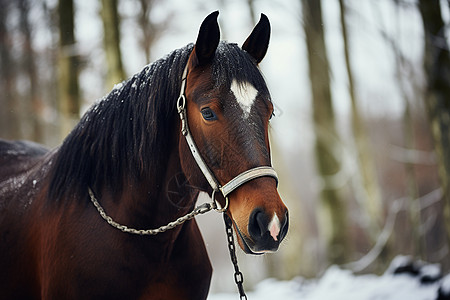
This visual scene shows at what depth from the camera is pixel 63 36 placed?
348 inches

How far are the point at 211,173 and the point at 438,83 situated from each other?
463 centimetres

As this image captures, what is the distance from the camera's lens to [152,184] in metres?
2.44

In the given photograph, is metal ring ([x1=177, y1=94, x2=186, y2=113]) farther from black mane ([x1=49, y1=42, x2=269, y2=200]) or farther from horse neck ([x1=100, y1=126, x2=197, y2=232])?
horse neck ([x1=100, y1=126, x2=197, y2=232])

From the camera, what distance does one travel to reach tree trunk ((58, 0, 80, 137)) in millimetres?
8523

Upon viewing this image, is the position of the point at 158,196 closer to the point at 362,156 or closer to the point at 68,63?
the point at 68,63

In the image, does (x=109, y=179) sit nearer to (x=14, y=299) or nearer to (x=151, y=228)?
(x=151, y=228)

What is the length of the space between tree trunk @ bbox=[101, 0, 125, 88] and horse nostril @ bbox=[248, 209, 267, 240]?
5902 millimetres

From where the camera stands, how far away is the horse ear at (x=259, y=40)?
254cm

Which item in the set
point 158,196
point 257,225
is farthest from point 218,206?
point 158,196

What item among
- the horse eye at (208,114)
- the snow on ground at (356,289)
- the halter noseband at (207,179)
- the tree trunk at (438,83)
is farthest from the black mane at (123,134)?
the tree trunk at (438,83)

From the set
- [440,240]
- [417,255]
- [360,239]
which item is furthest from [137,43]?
[360,239]

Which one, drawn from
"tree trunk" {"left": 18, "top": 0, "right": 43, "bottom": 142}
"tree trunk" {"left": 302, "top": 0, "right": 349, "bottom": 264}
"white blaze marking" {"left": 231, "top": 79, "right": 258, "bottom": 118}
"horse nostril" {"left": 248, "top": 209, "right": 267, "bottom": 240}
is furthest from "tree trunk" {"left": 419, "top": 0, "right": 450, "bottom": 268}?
"tree trunk" {"left": 18, "top": 0, "right": 43, "bottom": 142}

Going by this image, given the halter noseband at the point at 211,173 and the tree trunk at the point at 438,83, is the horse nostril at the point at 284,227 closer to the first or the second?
the halter noseband at the point at 211,173

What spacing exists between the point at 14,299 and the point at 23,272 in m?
0.20
